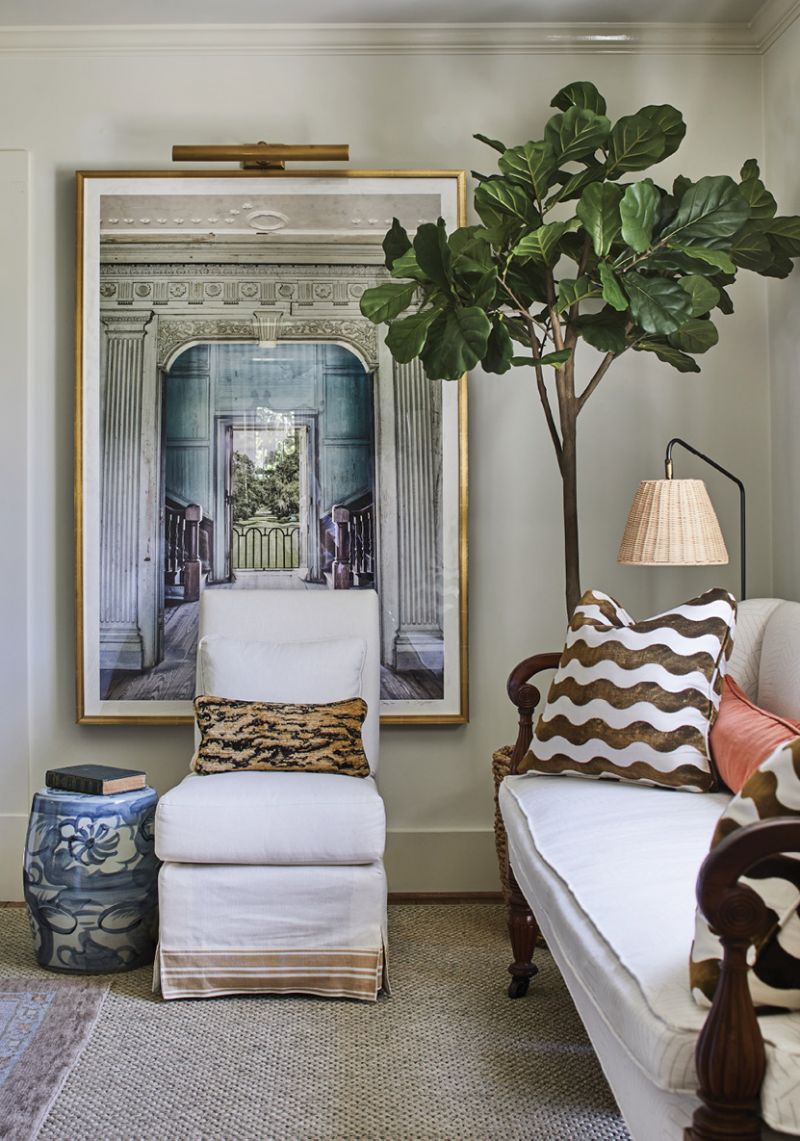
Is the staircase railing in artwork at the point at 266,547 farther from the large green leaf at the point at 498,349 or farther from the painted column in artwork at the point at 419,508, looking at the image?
the large green leaf at the point at 498,349

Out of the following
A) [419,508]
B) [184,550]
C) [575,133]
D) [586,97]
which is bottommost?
[184,550]

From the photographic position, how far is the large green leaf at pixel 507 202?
2.66 metres

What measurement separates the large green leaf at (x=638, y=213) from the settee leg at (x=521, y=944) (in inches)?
61.3

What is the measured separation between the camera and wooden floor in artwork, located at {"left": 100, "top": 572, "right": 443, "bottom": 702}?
10.8ft

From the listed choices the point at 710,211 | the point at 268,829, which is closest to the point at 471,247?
the point at 710,211

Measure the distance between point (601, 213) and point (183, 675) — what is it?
1863mm

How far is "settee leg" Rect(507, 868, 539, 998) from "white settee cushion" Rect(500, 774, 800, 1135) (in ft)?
0.82

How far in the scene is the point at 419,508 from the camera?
10.8ft

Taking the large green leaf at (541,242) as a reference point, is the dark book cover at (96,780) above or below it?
below

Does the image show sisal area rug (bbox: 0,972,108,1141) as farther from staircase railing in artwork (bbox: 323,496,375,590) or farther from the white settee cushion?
staircase railing in artwork (bbox: 323,496,375,590)

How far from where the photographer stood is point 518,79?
3312mm

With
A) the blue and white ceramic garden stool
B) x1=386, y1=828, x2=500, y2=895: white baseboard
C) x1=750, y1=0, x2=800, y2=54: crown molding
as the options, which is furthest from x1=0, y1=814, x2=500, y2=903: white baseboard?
x1=750, y1=0, x2=800, y2=54: crown molding

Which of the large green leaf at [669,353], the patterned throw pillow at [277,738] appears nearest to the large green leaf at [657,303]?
the large green leaf at [669,353]

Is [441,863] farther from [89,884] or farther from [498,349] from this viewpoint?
[498,349]
